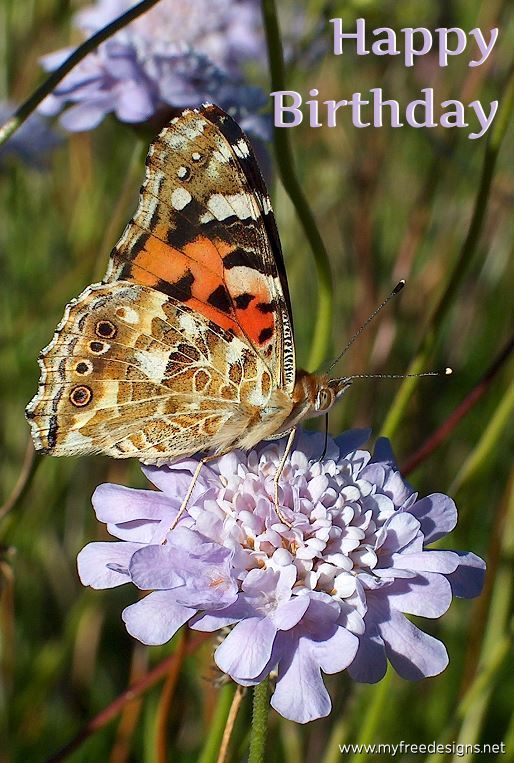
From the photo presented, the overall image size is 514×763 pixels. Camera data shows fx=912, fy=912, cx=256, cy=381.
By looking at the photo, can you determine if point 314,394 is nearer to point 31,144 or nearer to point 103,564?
point 103,564

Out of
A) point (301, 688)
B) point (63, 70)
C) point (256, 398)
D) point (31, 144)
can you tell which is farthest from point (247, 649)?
point (31, 144)

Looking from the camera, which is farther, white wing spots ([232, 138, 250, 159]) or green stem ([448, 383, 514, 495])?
green stem ([448, 383, 514, 495])

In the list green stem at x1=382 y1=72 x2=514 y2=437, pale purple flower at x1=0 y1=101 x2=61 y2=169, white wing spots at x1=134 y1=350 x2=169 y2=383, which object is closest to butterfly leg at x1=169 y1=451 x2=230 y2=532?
white wing spots at x1=134 y1=350 x2=169 y2=383

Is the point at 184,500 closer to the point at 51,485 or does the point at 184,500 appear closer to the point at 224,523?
the point at 224,523

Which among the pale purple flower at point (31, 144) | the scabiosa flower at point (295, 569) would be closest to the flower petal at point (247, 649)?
the scabiosa flower at point (295, 569)

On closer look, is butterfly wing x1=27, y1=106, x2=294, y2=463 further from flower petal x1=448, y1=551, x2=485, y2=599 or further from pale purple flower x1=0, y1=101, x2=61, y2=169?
pale purple flower x1=0, y1=101, x2=61, y2=169

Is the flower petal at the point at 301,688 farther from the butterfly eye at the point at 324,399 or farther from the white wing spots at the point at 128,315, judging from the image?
the white wing spots at the point at 128,315

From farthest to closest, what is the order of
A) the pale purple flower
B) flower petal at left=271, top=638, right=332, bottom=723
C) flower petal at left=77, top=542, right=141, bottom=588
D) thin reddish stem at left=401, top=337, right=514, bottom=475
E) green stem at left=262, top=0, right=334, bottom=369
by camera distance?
the pale purple flower < thin reddish stem at left=401, top=337, right=514, bottom=475 < green stem at left=262, top=0, right=334, bottom=369 < flower petal at left=77, top=542, right=141, bottom=588 < flower petal at left=271, top=638, right=332, bottom=723
